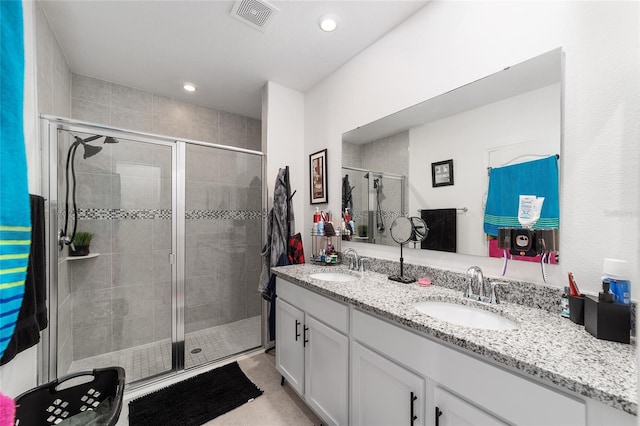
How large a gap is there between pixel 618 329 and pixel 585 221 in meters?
A: 0.40

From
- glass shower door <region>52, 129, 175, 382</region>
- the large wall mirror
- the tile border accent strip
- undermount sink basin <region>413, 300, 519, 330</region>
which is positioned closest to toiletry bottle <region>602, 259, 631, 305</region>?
undermount sink basin <region>413, 300, 519, 330</region>

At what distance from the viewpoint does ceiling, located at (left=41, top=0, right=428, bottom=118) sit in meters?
1.61

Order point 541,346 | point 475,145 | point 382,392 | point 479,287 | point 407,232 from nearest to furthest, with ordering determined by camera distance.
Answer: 1. point 541,346
2. point 382,392
3. point 479,287
4. point 475,145
5. point 407,232

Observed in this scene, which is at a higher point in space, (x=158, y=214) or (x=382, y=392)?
(x=158, y=214)

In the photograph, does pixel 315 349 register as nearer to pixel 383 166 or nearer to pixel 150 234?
pixel 383 166

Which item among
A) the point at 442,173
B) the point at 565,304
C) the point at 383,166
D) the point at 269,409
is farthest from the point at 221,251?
the point at 565,304

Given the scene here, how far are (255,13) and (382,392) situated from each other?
222 cm

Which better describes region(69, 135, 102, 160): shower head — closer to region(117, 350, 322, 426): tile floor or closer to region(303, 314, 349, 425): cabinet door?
region(117, 350, 322, 426): tile floor

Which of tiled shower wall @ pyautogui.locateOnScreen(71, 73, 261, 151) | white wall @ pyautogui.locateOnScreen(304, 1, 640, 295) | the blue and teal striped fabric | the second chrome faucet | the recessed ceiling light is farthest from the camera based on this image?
tiled shower wall @ pyautogui.locateOnScreen(71, 73, 261, 151)

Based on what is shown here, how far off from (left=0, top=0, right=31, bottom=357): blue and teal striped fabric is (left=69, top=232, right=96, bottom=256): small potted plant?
2150 millimetres

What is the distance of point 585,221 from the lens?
3.32 feet

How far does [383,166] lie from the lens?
186 centimetres

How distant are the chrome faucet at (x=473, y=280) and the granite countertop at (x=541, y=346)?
0.18ft

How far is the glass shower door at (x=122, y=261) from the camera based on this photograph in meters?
2.01
